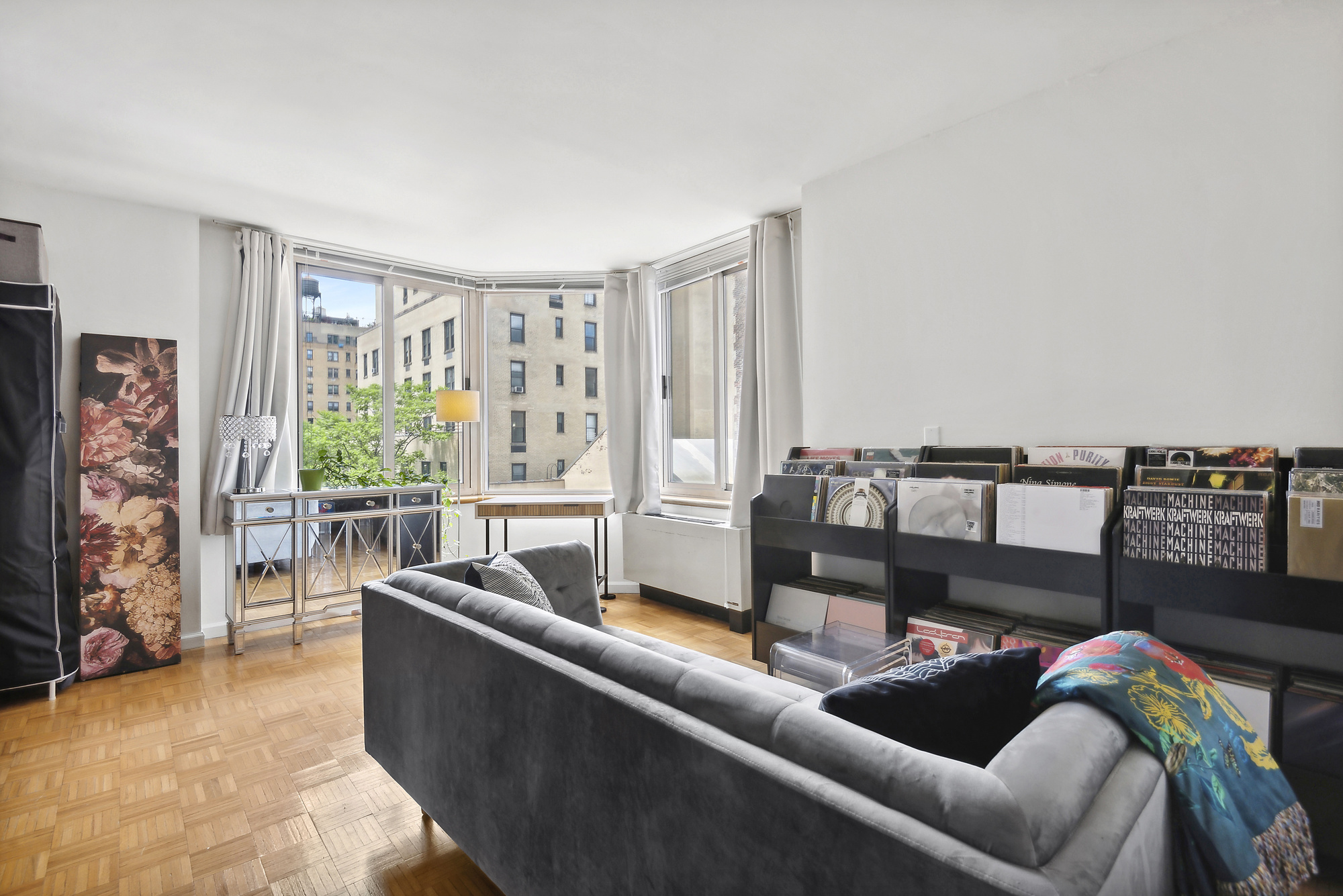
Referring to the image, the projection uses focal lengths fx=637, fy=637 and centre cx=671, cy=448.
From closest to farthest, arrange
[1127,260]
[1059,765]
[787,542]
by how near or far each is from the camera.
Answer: [1059,765], [1127,260], [787,542]

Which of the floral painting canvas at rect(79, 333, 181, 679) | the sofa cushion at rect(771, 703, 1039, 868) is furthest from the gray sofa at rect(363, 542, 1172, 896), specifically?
the floral painting canvas at rect(79, 333, 181, 679)

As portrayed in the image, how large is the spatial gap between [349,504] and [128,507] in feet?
3.36

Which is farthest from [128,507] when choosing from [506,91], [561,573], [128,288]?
[506,91]

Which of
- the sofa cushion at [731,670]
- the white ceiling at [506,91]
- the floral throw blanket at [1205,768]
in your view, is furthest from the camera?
the white ceiling at [506,91]

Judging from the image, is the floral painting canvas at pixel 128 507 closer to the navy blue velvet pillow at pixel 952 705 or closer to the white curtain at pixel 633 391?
the white curtain at pixel 633 391

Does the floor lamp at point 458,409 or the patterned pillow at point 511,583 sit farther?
the floor lamp at point 458,409

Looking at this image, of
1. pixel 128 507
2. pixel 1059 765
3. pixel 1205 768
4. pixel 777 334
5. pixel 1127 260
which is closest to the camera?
pixel 1059 765

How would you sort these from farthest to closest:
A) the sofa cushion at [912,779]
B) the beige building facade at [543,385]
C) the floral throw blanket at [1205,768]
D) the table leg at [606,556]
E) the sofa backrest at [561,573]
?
the beige building facade at [543,385] → the table leg at [606,556] → the sofa backrest at [561,573] → the floral throw blanket at [1205,768] → the sofa cushion at [912,779]

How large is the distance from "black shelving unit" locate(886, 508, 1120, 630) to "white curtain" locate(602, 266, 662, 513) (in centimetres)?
237

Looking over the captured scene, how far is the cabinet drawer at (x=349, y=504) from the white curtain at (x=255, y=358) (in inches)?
16.4

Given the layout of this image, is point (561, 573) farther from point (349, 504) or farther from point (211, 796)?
point (349, 504)

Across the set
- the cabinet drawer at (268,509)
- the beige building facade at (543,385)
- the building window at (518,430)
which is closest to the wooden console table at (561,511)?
the beige building facade at (543,385)

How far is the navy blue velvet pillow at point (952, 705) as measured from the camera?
39.3 inches

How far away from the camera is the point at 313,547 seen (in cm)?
372
